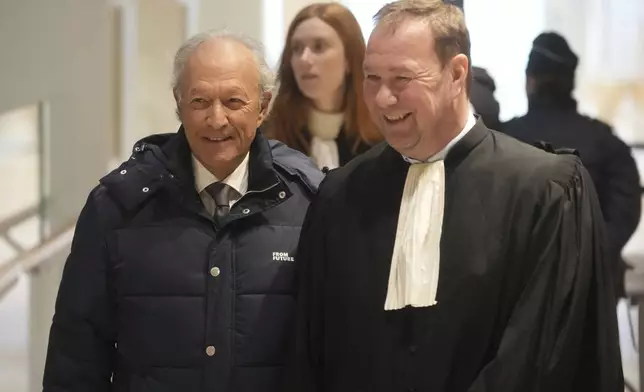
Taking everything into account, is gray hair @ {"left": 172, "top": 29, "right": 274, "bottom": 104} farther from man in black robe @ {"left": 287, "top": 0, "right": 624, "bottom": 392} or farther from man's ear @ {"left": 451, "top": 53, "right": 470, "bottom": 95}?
man's ear @ {"left": 451, "top": 53, "right": 470, "bottom": 95}

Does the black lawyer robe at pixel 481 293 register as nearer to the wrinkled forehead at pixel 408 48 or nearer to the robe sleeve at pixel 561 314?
the robe sleeve at pixel 561 314

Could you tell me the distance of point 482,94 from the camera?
8.02 ft

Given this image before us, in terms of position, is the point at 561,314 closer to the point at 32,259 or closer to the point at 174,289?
the point at 174,289

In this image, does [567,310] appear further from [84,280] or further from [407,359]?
[84,280]

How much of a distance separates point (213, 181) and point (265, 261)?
17cm

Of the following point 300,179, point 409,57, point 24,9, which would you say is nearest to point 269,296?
point 300,179

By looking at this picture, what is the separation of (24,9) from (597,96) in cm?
211

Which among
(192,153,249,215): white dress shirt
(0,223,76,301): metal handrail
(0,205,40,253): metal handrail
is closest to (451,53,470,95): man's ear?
(192,153,249,215): white dress shirt

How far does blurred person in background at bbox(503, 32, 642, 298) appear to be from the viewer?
273 centimetres

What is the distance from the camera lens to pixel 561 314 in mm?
1236

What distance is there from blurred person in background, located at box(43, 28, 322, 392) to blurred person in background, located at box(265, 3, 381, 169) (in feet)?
1.97

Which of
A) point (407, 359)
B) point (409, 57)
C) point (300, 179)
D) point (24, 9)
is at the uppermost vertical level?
point (24, 9)

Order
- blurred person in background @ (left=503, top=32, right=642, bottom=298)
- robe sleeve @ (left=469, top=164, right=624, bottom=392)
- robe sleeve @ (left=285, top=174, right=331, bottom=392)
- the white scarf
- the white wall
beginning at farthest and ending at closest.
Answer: the white wall, blurred person in background @ (left=503, top=32, right=642, bottom=298), the white scarf, robe sleeve @ (left=285, top=174, right=331, bottom=392), robe sleeve @ (left=469, top=164, right=624, bottom=392)

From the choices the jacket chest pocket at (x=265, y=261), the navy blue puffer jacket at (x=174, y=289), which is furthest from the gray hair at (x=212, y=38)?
the jacket chest pocket at (x=265, y=261)
